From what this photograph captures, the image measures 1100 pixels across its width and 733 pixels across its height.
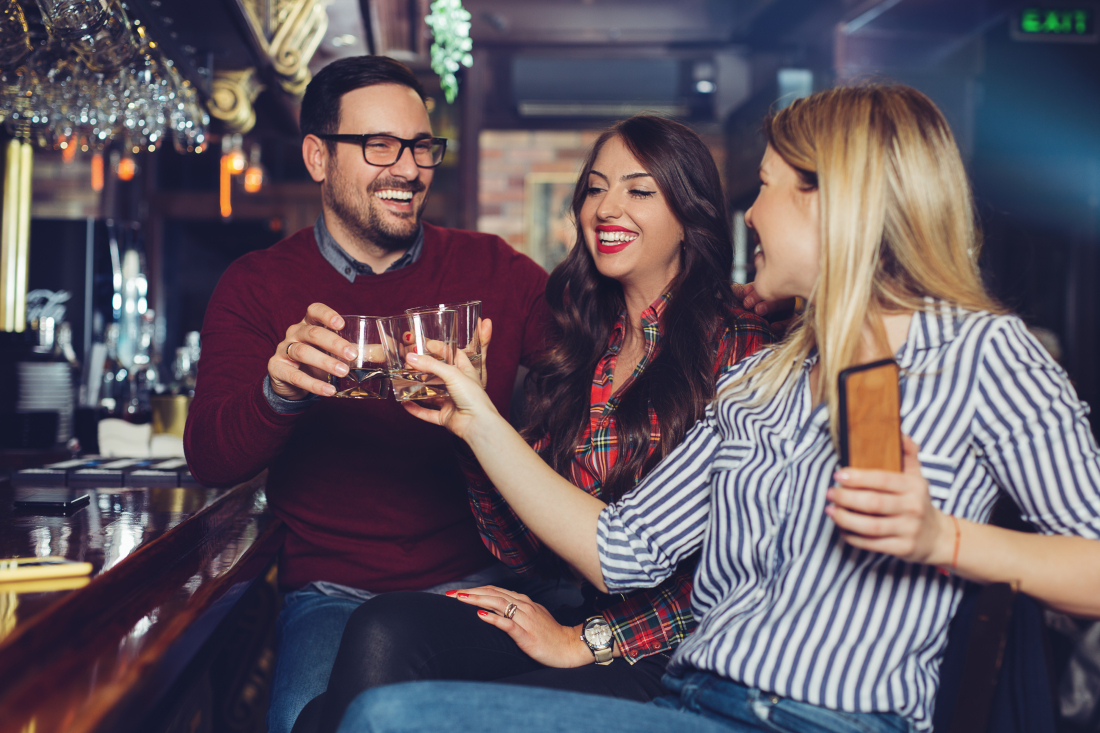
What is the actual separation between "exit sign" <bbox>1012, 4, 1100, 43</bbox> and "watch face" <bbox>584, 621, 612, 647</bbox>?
4.17 metres

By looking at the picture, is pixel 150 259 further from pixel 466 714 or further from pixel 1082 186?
pixel 1082 186

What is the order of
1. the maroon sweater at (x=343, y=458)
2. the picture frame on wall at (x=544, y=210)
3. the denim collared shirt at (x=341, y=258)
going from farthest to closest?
the picture frame on wall at (x=544, y=210) < the denim collared shirt at (x=341, y=258) < the maroon sweater at (x=343, y=458)

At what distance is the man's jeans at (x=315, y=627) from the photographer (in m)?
1.35

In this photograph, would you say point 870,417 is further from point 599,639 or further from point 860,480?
point 599,639

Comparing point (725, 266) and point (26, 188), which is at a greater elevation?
point (26, 188)

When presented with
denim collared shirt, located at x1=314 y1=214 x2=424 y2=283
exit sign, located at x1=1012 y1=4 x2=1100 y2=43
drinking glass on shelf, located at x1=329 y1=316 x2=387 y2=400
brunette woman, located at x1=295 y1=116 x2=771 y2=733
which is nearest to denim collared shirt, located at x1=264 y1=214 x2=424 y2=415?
denim collared shirt, located at x1=314 y1=214 x2=424 y2=283

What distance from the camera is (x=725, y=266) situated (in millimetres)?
1644

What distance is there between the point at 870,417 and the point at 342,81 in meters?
1.48

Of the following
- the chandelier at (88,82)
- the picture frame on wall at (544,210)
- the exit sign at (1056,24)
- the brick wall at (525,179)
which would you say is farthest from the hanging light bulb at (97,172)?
the exit sign at (1056,24)

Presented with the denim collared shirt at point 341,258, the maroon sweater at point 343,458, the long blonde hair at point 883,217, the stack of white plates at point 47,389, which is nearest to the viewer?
the long blonde hair at point 883,217

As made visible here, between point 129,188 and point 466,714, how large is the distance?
17.2 feet

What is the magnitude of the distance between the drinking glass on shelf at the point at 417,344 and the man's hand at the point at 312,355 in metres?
0.06

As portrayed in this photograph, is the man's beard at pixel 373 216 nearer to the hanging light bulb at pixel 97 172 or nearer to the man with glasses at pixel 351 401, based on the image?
the man with glasses at pixel 351 401

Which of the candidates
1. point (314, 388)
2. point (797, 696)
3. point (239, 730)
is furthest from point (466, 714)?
point (239, 730)
